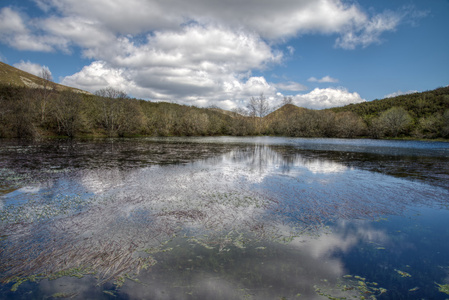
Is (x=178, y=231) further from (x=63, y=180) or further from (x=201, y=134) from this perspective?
(x=201, y=134)

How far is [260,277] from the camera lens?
3.67 meters

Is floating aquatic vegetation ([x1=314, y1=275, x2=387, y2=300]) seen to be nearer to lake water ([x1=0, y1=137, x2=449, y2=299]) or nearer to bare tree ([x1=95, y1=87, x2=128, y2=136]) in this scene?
lake water ([x1=0, y1=137, x2=449, y2=299])

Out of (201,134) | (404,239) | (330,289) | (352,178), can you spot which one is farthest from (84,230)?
(201,134)

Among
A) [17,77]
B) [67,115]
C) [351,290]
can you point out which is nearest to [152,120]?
[67,115]

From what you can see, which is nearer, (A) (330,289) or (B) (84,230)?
(A) (330,289)

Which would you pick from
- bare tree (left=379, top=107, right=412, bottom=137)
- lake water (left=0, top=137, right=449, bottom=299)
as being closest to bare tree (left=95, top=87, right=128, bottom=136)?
lake water (left=0, top=137, right=449, bottom=299)

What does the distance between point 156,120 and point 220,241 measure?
2735 inches

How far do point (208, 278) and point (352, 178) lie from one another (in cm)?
1077

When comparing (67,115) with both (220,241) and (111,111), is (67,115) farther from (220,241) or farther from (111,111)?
(220,241)

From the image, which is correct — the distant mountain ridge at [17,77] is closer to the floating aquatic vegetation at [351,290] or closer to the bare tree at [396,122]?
the bare tree at [396,122]

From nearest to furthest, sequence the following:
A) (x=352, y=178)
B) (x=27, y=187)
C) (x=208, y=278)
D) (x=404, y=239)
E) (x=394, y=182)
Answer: (x=208, y=278), (x=404, y=239), (x=27, y=187), (x=394, y=182), (x=352, y=178)

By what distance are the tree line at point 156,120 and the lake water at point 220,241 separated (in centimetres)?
4185

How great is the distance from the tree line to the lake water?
4185cm

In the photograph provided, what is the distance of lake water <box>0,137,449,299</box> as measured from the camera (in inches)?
136
